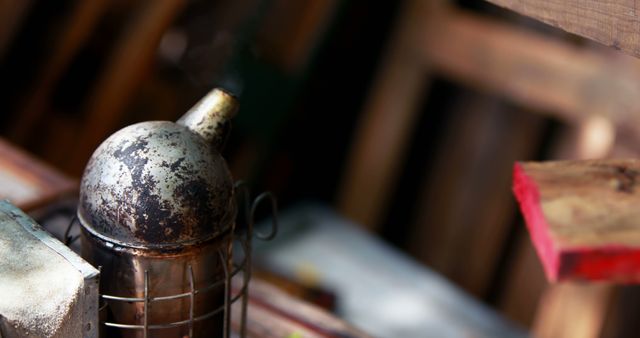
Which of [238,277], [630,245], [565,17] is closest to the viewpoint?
[630,245]

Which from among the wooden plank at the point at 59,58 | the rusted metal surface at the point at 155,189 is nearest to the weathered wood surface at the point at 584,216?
the rusted metal surface at the point at 155,189

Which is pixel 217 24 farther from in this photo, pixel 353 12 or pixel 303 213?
pixel 303 213

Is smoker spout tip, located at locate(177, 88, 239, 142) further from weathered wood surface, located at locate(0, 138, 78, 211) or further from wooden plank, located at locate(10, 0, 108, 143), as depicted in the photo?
wooden plank, located at locate(10, 0, 108, 143)

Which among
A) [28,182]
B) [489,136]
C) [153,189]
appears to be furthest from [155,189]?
[489,136]

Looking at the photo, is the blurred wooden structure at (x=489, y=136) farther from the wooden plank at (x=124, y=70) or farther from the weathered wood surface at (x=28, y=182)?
the weathered wood surface at (x=28, y=182)

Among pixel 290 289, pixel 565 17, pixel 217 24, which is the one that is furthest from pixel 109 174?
pixel 217 24

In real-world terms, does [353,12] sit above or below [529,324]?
above

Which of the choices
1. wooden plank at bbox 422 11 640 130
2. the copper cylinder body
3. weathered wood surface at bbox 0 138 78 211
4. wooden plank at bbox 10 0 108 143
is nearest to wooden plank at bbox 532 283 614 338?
wooden plank at bbox 422 11 640 130
